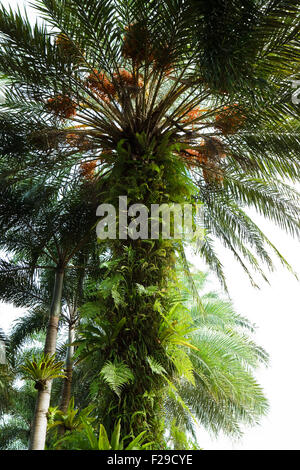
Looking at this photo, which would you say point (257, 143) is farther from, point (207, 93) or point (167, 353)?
point (167, 353)

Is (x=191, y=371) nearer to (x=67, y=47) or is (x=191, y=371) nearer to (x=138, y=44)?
(x=138, y=44)

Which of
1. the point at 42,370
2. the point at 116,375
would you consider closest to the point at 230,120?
the point at 116,375

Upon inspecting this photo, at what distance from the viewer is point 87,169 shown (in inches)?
258

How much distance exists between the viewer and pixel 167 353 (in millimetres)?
3885

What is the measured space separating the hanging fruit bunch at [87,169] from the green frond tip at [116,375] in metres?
3.53

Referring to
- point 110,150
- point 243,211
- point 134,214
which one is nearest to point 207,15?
point 134,214

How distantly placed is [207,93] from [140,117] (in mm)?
995

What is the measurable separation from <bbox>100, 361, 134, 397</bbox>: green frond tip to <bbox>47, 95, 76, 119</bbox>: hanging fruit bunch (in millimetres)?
3215

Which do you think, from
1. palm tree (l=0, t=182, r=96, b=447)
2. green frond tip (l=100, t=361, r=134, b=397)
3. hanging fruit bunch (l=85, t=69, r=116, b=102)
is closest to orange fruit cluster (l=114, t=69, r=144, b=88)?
hanging fruit bunch (l=85, t=69, r=116, b=102)

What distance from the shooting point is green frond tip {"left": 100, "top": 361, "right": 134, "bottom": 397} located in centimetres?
342

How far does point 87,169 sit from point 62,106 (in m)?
1.36

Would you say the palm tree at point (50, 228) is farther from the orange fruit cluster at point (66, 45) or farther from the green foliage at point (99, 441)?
the green foliage at point (99, 441)

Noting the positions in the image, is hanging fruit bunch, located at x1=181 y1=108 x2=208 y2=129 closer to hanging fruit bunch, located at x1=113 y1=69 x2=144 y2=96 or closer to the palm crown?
the palm crown

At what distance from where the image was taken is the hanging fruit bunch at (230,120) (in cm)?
513
